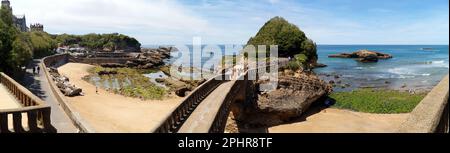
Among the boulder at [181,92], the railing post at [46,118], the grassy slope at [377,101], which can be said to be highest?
the railing post at [46,118]

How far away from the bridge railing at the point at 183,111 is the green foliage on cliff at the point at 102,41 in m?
121

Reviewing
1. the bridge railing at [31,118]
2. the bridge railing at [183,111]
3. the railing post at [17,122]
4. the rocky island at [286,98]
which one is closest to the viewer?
the bridge railing at [31,118]

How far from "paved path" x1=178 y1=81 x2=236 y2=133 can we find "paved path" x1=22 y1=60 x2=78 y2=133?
476 cm

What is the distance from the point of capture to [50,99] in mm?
23828

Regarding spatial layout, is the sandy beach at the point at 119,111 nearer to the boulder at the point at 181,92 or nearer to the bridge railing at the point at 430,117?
the boulder at the point at 181,92

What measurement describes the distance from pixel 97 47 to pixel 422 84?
112m

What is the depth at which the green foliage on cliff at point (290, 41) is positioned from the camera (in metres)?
45.4

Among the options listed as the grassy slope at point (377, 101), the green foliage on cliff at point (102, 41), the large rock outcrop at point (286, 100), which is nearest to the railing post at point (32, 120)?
the large rock outcrop at point (286, 100)

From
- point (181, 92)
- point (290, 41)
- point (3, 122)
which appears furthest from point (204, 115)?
point (290, 41)

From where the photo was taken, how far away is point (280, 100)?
105ft

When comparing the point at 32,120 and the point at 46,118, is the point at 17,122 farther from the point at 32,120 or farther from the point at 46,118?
the point at 46,118
